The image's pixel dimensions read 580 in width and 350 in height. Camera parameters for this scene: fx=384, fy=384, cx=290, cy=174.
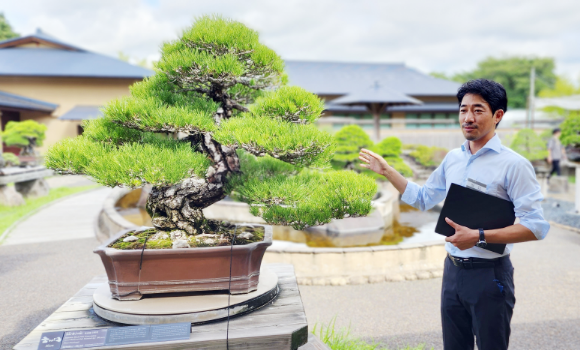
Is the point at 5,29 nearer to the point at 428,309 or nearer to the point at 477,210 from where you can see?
the point at 428,309

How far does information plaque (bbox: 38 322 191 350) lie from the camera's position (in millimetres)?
1536

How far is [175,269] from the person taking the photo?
6.12ft

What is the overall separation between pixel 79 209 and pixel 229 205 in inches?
147

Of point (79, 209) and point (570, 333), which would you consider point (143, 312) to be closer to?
point (570, 333)

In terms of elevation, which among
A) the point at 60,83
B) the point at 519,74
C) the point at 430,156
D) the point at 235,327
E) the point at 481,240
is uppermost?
the point at 519,74

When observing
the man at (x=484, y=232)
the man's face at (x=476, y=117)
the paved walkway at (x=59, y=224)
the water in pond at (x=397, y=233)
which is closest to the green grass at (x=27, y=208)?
the paved walkway at (x=59, y=224)

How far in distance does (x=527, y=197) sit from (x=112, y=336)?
183cm

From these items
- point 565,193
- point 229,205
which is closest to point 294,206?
point 229,205

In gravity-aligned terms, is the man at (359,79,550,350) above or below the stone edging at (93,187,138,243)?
above

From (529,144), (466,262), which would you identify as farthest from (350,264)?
(529,144)

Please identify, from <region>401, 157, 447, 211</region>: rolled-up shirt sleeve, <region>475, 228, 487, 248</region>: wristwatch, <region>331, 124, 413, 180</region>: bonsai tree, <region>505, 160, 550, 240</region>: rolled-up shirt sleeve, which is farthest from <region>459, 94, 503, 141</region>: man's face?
<region>331, 124, 413, 180</region>: bonsai tree

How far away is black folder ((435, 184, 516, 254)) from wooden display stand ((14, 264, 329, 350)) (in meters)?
0.84

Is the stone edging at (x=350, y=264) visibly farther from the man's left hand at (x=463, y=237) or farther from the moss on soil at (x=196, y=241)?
the man's left hand at (x=463, y=237)

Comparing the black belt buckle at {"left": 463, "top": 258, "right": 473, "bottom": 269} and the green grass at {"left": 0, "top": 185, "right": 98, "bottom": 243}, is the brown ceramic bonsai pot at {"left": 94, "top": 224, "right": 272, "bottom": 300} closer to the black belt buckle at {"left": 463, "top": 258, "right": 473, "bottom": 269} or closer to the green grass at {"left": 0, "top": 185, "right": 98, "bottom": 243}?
the black belt buckle at {"left": 463, "top": 258, "right": 473, "bottom": 269}
